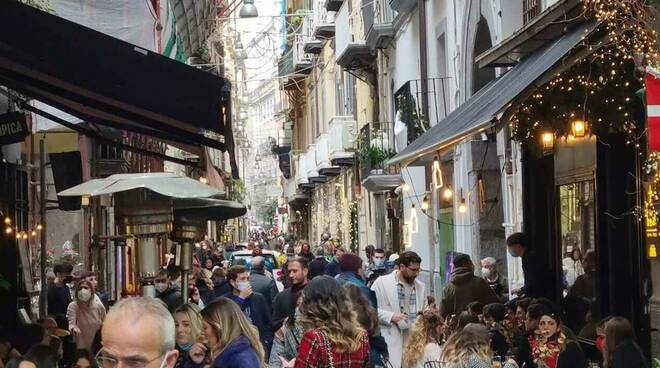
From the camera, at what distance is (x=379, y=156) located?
3347 centimetres

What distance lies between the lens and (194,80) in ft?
34.1

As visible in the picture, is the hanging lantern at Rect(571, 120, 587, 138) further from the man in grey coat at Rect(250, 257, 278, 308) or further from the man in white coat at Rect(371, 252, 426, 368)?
the man in grey coat at Rect(250, 257, 278, 308)

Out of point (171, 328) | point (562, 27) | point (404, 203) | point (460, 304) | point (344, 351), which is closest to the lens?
point (171, 328)

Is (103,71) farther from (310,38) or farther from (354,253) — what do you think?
(310,38)

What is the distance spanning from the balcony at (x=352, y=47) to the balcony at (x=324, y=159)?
21.8ft

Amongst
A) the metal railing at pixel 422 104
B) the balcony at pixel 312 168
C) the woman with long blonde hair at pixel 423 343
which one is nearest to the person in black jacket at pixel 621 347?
the woman with long blonde hair at pixel 423 343

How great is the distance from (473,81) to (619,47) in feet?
40.8

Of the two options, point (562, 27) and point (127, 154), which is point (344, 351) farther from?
point (127, 154)

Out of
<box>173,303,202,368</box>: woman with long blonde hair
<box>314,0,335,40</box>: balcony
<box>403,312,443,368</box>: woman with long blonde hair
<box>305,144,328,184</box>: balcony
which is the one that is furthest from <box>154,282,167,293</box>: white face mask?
<box>305,144,328,184</box>: balcony

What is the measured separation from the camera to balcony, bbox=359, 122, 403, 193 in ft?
109

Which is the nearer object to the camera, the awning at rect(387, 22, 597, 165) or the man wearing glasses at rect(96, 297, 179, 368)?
the man wearing glasses at rect(96, 297, 179, 368)

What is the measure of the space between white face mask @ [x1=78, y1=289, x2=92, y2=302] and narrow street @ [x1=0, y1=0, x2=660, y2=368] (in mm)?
52

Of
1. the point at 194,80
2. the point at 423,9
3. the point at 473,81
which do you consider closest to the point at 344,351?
the point at 194,80

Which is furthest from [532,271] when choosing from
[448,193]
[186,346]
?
[186,346]
